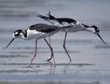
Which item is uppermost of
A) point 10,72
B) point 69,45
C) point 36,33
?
point 36,33

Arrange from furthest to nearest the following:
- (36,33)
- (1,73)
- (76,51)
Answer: (76,51), (36,33), (1,73)

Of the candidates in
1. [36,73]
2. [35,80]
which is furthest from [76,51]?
[35,80]

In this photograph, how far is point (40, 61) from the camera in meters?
7.65

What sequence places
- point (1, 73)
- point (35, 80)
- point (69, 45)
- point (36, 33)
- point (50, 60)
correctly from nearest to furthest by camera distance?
1. point (35, 80)
2. point (1, 73)
3. point (36, 33)
4. point (50, 60)
5. point (69, 45)

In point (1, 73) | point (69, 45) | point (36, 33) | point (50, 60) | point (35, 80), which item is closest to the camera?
point (35, 80)

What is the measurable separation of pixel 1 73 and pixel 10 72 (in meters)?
0.20

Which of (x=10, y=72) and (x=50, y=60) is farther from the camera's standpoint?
(x=50, y=60)

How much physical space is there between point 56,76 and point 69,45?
3.99 m

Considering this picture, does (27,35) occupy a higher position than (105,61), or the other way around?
(27,35)

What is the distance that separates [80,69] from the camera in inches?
261

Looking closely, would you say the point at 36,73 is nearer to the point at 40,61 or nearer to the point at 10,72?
the point at 10,72

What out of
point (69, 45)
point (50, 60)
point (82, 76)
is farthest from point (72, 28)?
point (82, 76)

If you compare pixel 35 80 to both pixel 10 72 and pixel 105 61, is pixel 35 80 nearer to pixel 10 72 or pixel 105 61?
pixel 10 72

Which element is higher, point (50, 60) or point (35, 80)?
point (35, 80)
